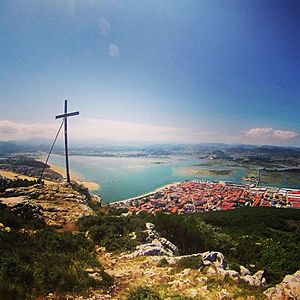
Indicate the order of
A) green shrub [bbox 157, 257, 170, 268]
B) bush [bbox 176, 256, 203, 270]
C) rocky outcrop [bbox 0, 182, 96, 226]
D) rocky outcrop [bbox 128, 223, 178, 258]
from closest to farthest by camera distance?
bush [bbox 176, 256, 203, 270] < green shrub [bbox 157, 257, 170, 268] < rocky outcrop [bbox 128, 223, 178, 258] < rocky outcrop [bbox 0, 182, 96, 226]

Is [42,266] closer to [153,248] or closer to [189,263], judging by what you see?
[153,248]

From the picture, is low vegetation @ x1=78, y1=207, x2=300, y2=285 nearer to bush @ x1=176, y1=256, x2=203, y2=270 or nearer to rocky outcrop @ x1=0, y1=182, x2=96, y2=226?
bush @ x1=176, y1=256, x2=203, y2=270

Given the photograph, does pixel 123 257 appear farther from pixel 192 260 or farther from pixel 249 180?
pixel 249 180

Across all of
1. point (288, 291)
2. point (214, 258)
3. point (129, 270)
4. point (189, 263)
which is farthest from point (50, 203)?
point (288, 291)

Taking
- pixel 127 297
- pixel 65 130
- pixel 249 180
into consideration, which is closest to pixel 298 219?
pixel 65 130

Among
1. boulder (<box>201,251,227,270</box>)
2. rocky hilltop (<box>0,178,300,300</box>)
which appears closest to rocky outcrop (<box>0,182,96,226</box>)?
rocky hilltop (<box>0,178,300,300</box>)

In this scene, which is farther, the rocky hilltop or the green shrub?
the green shrub

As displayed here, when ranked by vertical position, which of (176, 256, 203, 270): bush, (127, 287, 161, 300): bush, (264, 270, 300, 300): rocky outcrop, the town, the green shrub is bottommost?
the town
